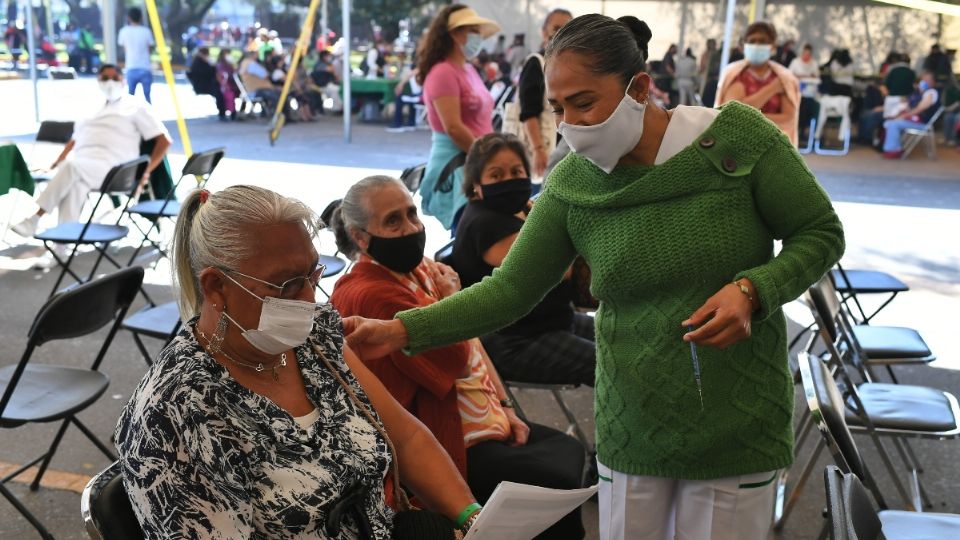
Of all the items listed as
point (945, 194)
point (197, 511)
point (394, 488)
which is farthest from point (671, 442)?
point (945, 194)

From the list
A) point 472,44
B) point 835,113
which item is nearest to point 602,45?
point 472,44

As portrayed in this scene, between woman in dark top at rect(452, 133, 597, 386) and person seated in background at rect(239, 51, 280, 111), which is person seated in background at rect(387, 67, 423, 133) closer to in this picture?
person seated in background at rect(239, 51, 280, 111)

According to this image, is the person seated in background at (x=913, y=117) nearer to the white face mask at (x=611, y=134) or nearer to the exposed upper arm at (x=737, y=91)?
the exposed upper arm at (x=737, y=91)

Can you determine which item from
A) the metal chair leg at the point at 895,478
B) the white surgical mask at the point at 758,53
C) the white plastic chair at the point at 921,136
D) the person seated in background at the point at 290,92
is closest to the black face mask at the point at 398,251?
the metal chair leg at the point at 895,478

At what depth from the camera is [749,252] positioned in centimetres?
187

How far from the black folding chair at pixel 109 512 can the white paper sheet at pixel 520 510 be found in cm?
61

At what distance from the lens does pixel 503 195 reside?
3643 millimetres

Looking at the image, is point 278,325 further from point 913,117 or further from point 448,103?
point 913,117

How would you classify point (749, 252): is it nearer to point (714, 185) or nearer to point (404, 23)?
point (714, 185)

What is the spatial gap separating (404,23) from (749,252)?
24.2 meters

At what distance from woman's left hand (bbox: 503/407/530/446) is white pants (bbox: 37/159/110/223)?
5.05 metres

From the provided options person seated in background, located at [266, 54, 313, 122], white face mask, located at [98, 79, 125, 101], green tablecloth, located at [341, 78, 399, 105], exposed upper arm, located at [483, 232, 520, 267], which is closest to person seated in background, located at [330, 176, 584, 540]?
exposed upper arm, located at [483, 232, 520, 267]

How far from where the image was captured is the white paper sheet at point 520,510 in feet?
5.69

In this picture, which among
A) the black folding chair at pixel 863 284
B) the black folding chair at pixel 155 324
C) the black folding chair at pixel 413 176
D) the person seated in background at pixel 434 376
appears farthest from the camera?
the black folding chair at pixel 413 176
